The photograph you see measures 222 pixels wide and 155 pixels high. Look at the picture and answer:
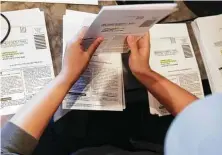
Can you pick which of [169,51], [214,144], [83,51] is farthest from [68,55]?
[214,144]

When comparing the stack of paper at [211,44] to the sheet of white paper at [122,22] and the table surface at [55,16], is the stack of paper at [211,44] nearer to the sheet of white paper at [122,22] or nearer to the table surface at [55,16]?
the table surface at [55,16]

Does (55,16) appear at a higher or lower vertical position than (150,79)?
higher

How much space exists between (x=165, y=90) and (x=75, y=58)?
21 centimetres

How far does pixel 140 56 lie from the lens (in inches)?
30.2

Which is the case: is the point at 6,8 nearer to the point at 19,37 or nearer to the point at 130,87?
the point at 19,37

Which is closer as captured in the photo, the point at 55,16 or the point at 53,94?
the point at 53,94

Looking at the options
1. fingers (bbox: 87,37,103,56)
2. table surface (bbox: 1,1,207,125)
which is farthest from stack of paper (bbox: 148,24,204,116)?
fingers (bbox: 87,37,103,56)

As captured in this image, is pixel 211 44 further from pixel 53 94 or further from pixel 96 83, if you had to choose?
pixel 53 94

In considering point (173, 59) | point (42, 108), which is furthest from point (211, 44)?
point (42, 108)

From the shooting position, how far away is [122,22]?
67 cm

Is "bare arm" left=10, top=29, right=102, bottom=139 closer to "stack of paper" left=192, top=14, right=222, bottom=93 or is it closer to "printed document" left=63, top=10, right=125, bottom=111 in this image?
"printed document" left=63, top=10, right=125, bottom=111

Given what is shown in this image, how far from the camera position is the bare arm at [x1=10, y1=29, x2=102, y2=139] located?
0.66 m

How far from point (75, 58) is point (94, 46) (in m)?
0.05

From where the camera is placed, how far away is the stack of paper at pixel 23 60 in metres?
0.71
